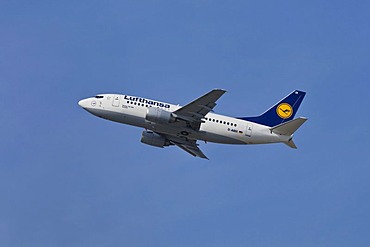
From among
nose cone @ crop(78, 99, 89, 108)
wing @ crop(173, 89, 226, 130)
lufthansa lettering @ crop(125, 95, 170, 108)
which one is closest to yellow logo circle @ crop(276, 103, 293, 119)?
wing @ crop(173, 89, 226, 130)

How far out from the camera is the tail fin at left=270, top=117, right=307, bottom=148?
80.2 meters

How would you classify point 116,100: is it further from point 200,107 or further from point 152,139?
point 200,107

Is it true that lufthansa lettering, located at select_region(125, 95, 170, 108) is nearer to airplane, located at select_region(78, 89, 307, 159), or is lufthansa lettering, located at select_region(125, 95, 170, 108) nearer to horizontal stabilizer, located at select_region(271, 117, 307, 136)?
airplane, located at select_region(78, 89, 307, 159)

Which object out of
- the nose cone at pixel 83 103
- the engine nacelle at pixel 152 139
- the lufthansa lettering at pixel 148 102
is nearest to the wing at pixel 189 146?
the engine nacelle at pixel 152 139

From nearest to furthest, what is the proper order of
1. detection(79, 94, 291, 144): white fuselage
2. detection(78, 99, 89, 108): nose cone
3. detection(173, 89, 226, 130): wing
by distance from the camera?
1. detection(173, 89, 226, 130): wing
2. detection(79, 94, 291, 144): white fuselage
3. detection(78, 99, 89, 108): nose cone

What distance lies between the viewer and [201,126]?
272 feet

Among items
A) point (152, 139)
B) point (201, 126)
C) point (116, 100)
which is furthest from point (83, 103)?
point (201, 126)

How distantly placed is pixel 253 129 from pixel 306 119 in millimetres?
7185

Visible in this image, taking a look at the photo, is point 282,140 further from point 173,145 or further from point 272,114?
point 173,145

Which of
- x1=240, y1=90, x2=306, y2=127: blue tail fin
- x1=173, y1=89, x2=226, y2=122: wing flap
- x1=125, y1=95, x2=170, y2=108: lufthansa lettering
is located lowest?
x1=173, y1=89, x2=226, y2=122: wing flap

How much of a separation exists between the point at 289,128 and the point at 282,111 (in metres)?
6.63

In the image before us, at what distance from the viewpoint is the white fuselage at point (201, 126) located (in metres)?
82.5

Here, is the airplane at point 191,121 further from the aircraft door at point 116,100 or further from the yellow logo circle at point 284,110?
the yellow logo circle at point 284,110

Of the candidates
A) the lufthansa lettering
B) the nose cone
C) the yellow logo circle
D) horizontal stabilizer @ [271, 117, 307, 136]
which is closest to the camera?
horizontal stabilizer @ [271, 117, 307, 136]
